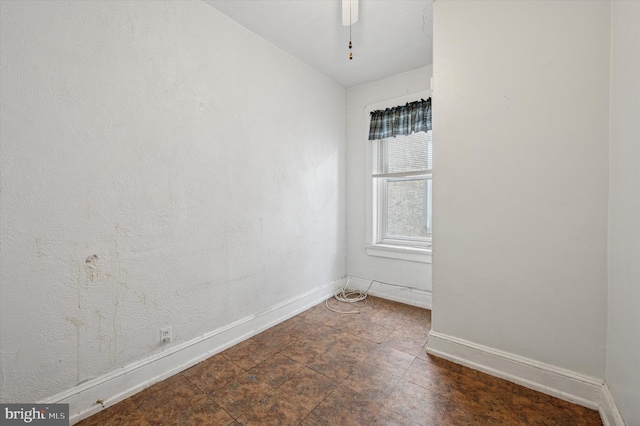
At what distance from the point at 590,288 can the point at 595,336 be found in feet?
0.89

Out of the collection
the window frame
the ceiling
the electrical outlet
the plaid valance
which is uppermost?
the ceiling

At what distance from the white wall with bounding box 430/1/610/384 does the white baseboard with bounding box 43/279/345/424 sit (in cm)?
151

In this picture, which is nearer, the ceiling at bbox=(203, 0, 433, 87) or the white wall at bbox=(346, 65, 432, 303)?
the ceiling at bbox=(203, 0, 433, 87)

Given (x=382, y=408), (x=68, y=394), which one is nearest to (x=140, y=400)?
(x=68, y=394)

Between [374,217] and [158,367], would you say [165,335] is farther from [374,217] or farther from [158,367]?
[374,217]

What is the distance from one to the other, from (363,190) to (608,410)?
101 inches

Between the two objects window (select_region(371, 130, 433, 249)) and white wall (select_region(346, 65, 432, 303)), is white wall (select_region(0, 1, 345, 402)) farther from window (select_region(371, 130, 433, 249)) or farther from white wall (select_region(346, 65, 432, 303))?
Result: window (select_region(371, 130, 433, 249))

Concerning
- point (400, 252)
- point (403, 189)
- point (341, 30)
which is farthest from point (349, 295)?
point (341, 30)

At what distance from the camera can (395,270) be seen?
124 inches

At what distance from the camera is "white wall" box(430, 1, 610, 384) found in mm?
1510

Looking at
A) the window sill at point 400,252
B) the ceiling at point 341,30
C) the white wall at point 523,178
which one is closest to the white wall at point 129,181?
the ceiling at point 341,30

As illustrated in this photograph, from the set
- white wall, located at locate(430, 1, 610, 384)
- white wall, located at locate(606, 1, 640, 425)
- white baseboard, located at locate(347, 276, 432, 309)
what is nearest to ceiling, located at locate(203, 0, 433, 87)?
white wall, located at locate(430, 1, 610, 384)

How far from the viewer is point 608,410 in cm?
138

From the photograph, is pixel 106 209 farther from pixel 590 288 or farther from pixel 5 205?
pixel 590 288
